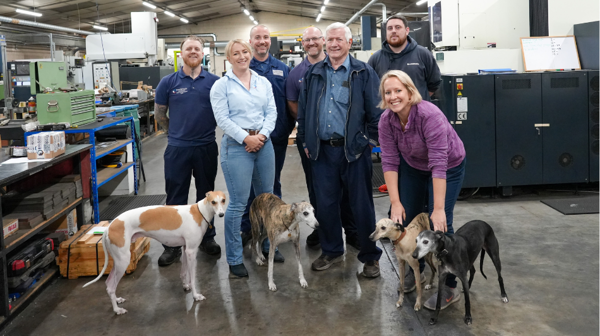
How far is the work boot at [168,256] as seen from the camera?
3445 mm

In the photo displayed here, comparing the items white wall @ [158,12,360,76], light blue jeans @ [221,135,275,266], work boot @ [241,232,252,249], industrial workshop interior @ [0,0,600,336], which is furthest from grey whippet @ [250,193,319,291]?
white wall @ [158,12,360,76]

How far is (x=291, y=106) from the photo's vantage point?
3.54m

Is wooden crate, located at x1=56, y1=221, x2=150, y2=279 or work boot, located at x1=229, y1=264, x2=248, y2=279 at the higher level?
wooden crate, located at x1=56, y1=221, x2=150, y2=279

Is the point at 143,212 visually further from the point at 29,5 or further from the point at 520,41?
the point at 29,5

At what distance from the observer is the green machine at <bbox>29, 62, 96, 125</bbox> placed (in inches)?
158

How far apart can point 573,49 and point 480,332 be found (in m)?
3.88

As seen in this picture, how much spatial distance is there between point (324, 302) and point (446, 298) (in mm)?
674

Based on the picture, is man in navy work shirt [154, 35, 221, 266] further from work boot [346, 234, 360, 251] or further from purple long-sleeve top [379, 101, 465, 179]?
purple long-sleeve top [379, 101, 465, 179]

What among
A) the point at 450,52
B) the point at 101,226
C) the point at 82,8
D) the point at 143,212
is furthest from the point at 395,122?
the point at 82,8

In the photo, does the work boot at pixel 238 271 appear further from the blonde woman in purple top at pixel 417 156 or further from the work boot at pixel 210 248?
the blonde woman in purple top at pixel 417 156

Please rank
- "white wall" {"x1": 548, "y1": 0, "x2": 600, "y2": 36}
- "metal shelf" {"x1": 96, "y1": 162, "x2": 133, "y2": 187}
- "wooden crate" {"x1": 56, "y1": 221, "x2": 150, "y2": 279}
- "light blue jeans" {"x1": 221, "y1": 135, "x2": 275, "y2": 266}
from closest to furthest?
"light blue jeans" {"x1": 221, "y1": 135, "x2": 275, "y2": 266} → "wooden crate" {"x1": 56, "y1": 221, "x2": 150, "y2": 279} → "metal shelf" {"x1": 96, "y1": 162, "x2": 133, "y2": 187} → "white wall" {"x1": 548, "y1": 0, "x2": 600, "y2": 36}

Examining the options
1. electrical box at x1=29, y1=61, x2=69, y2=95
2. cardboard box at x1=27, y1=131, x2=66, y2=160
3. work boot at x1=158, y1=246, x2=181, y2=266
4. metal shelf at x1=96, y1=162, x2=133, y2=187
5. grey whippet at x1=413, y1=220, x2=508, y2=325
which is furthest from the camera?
metal shelf at x1=96, y1=162, x2=133, y2=187

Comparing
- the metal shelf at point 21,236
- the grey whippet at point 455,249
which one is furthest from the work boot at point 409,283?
the metal shelf at point 21,236

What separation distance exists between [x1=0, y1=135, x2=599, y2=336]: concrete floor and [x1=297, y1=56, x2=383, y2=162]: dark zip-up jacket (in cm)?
84
